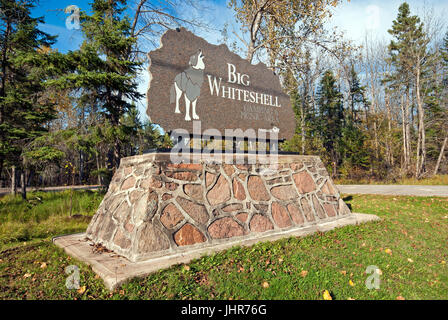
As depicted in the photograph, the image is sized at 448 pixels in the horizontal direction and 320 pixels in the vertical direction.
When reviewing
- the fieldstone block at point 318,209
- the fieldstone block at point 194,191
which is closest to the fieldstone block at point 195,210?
the fieldstone block at point 194,191

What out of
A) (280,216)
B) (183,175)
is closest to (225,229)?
(183,175)

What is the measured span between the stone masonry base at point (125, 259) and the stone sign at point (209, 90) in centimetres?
182

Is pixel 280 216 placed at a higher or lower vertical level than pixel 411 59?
lower

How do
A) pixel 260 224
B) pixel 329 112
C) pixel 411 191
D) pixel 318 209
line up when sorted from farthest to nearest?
pixel 329 112
pixel 411 191
pixel 318 209
pixel 260 224

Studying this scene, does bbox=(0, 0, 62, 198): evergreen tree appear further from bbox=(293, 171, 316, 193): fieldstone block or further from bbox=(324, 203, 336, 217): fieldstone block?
bbox=(324, 203, 336, 217): fieldstone block

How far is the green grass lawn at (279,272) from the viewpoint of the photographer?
2.20m

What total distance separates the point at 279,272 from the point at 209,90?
3.00m

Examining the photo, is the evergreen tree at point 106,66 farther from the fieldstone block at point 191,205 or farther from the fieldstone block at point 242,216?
the fieldstone block at point 242,216

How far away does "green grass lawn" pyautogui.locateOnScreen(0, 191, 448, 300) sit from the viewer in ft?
7.21

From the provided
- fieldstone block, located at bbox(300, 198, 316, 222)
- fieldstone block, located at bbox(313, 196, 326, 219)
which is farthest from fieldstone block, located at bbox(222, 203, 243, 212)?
fieldstone block, located at bbox(313, 196, 326, 219)

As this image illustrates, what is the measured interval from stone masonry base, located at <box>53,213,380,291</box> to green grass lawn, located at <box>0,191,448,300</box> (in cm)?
7

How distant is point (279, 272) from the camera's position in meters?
2.59

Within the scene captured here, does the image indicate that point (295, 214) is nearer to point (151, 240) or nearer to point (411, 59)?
point (151, 240)
